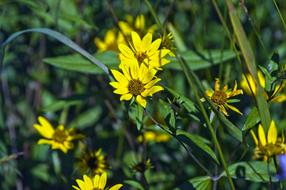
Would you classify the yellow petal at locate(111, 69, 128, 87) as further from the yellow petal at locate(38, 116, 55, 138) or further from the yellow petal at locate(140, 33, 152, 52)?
the yellow petal at locate(38, 116, 55, 138)

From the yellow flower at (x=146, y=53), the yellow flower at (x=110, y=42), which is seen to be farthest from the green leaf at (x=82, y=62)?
the yellow flower at (x=110, y=42)

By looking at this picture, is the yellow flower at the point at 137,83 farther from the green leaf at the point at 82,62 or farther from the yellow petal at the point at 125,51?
the green leaf at the point at 82,62

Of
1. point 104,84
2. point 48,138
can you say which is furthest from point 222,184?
point 104,84

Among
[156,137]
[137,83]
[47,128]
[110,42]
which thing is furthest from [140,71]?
[110,42]

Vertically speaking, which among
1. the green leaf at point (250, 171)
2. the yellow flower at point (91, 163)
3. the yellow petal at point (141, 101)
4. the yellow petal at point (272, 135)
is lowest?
the green leaf at point (250, 171)

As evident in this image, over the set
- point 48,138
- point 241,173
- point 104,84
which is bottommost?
point 241,173

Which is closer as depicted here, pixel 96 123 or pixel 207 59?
pixel 207 59

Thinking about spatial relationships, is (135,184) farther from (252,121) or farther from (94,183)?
(252,121)

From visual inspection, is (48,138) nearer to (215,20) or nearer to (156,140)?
(156,140)
